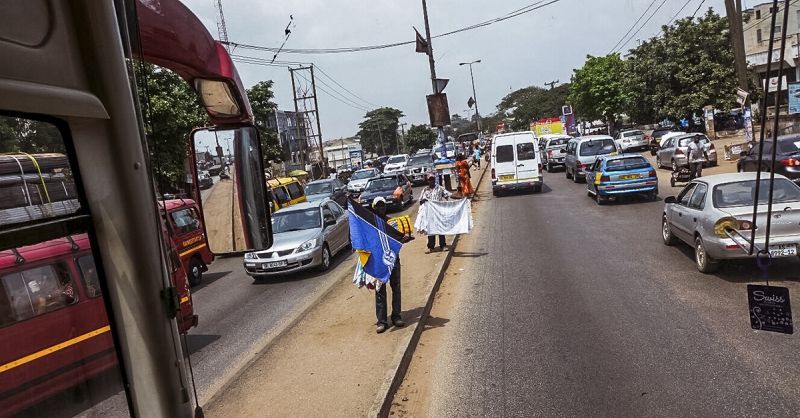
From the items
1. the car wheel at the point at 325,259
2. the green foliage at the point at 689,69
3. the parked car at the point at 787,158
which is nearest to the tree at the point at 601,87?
the green foliage at the point at 689,69

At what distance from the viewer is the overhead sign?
3080cm

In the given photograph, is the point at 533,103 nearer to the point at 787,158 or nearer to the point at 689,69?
the point at 689,69

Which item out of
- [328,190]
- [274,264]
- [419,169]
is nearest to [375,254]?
[274,264]

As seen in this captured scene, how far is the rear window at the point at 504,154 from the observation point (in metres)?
21.9

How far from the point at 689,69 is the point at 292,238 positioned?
31.0 m

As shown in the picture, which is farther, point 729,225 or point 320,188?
point 320,188

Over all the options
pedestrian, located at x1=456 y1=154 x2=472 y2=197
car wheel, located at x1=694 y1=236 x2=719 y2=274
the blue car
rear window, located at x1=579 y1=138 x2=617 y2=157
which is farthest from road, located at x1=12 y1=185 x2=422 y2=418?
rear window, located at x1=579 y1=138 x2=617 y2=157

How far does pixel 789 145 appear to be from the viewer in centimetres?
1677

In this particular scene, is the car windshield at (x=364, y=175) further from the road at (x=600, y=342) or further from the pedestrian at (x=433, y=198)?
the road at (x=600, y=342)

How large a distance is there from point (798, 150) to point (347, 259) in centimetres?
1339

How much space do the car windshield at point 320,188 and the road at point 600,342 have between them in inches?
529

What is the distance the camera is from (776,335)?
5.91m

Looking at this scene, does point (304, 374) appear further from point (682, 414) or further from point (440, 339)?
point (682, 414)

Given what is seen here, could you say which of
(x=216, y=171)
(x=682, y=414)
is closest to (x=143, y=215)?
(x=216, y=171)
